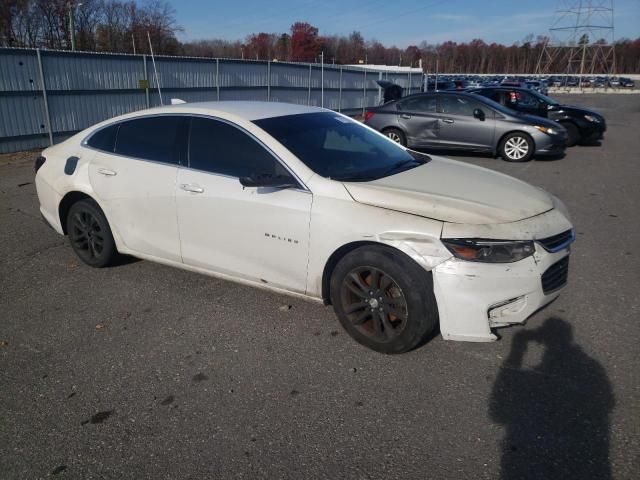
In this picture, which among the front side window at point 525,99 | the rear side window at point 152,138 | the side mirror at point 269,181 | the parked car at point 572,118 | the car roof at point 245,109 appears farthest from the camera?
the front side window at point 525,99

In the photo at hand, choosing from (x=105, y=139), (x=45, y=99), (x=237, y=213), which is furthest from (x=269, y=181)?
(x=45, y=99)

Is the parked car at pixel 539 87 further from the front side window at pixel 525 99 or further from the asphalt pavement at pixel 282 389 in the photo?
the asphalt pavement at pixel 282 389

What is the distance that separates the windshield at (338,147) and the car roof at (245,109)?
0.31 feet

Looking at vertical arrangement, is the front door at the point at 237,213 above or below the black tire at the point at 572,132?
above

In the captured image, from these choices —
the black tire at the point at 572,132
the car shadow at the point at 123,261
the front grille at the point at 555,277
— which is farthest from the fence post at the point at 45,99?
the black tire at the point at 572,132

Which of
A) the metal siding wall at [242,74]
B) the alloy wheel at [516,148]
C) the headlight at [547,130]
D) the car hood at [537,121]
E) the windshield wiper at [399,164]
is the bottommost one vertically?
the alloy wheel at [516,148]

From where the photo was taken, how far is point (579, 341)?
11.5ft

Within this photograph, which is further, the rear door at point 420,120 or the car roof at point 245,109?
the rear door at point 420,120

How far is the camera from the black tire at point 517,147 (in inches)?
443

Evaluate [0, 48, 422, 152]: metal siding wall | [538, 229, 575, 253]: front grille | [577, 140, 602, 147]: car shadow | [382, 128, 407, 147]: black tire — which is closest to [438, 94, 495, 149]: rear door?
[382, 128, 407, 147]: black tire

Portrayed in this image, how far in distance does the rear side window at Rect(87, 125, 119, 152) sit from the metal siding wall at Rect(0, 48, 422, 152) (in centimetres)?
783

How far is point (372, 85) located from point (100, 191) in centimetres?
2136

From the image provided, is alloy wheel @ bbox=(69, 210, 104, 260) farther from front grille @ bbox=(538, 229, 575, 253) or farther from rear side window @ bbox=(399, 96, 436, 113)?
rear side window @ bbox=(399, 96, 436, 113)

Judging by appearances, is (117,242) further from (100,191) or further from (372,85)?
(372,85)
